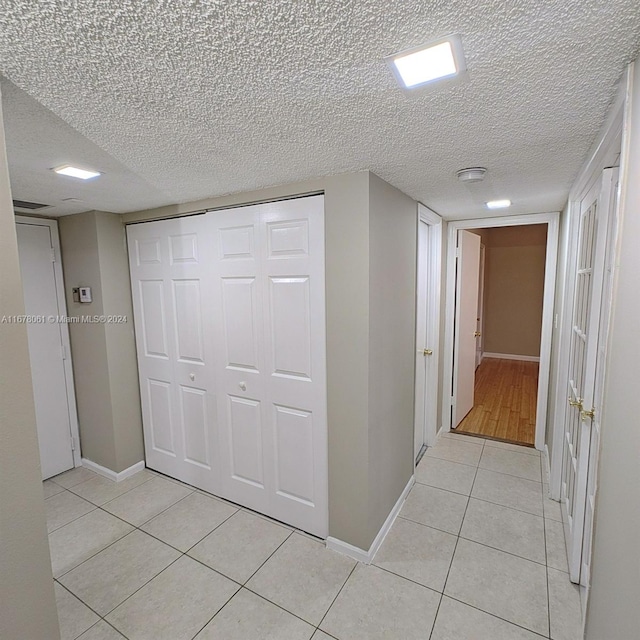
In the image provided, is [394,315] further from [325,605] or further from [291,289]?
[325,605]

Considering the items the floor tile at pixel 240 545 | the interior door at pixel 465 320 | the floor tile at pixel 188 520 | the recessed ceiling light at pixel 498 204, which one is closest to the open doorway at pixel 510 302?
the interior door at pixel 465 320

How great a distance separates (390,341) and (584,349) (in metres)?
1.02

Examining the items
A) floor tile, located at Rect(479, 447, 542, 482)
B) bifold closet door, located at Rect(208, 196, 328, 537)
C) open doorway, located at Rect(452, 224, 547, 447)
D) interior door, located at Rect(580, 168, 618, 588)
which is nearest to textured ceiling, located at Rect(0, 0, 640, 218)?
interior door, located at Rect(580, 168, 618, 588)

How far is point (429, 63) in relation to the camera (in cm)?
92

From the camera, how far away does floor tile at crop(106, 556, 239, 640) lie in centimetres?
167

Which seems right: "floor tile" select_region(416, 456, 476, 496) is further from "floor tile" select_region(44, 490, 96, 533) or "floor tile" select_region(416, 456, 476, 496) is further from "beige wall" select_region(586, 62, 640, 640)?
"floor tile" select_region(44, 490, 96, 533)

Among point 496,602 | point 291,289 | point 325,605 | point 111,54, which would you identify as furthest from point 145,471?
point 111,54

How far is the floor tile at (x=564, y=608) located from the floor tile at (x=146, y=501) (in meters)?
2.37

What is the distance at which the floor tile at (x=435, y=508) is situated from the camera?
2.36 metres

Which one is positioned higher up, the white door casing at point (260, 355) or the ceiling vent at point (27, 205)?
the ceiling vent at point (27, 205)

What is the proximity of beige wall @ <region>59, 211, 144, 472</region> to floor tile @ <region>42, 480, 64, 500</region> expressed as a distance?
11.7 inches

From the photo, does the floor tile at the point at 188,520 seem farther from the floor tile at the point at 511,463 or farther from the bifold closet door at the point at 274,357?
the floor tile at the point at 511,463

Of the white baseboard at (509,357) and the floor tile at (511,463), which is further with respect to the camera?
the white baseboard at (509,357)

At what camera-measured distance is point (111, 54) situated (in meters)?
0.88
